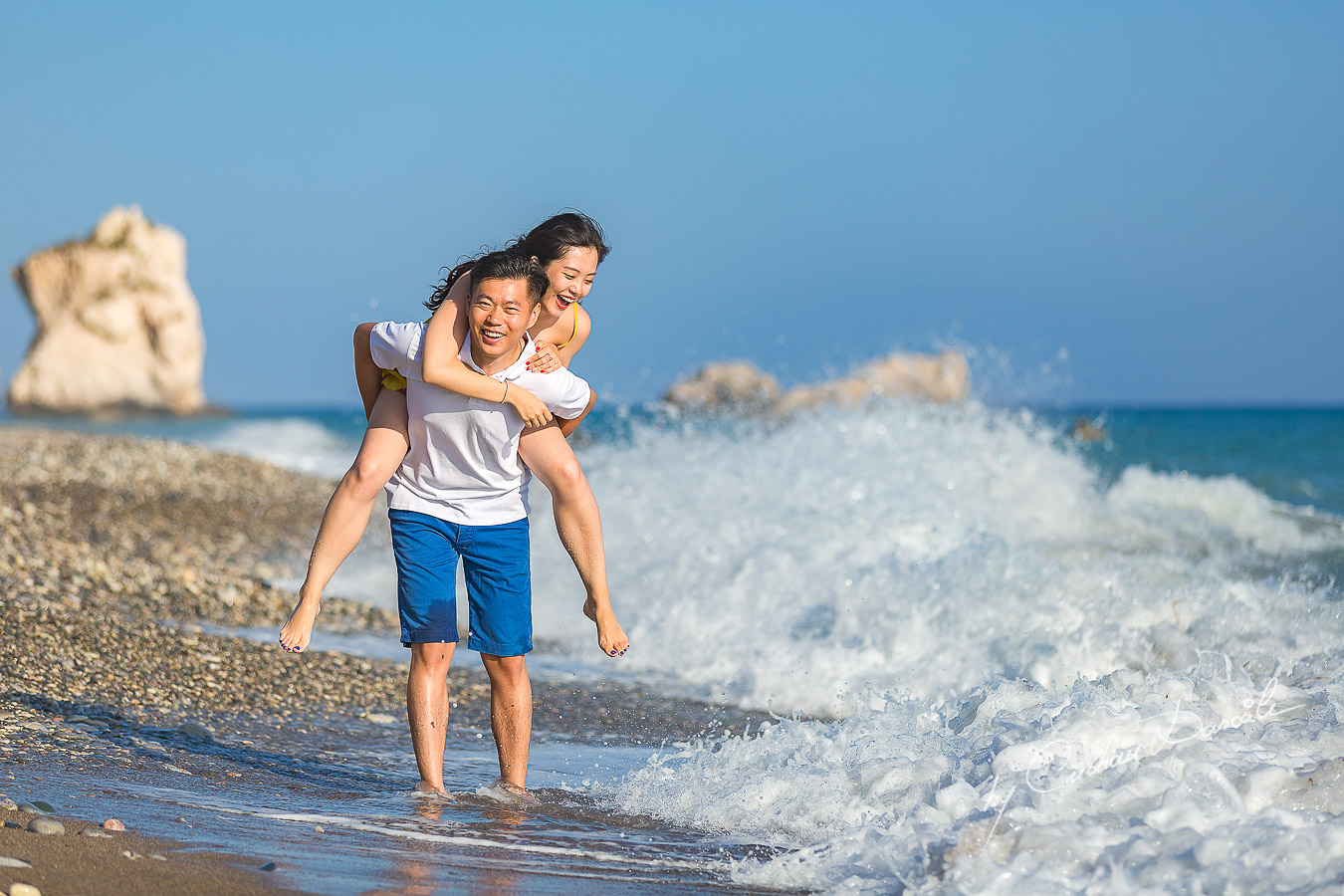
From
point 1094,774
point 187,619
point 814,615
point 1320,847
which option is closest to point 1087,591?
point 814,615

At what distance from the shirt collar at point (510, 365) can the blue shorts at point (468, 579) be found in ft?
1.73

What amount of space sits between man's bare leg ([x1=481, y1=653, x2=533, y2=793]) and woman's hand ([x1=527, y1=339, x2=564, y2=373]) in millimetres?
1021

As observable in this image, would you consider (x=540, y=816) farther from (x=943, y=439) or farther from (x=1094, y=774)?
(x=943, y=439)

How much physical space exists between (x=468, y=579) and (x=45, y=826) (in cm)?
148

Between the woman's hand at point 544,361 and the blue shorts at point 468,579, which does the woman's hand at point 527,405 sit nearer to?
the woman's hand at point 544,361

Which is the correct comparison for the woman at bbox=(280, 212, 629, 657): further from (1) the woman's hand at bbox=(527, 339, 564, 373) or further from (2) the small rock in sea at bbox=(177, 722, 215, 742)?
(2) the small rock in sea at bbox=(177, 722, 215, 742)

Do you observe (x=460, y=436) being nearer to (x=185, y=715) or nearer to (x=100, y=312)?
(x=185, y=715)

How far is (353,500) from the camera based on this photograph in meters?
3.96

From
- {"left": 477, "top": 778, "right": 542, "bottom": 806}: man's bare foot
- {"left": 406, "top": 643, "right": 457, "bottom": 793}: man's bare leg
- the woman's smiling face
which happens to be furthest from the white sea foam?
the woman's smiling face

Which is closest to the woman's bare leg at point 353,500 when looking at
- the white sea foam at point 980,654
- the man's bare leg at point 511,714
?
the man's bare leg at point 511,714

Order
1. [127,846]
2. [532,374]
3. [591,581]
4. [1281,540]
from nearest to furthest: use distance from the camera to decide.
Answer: [127,846]
[532,374]
[591,581]
[1281,540]

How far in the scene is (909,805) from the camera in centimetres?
358

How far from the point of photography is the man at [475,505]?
384 cm

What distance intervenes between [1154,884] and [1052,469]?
10.1 m
